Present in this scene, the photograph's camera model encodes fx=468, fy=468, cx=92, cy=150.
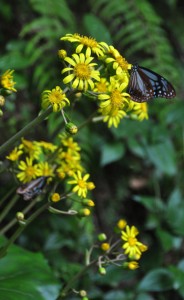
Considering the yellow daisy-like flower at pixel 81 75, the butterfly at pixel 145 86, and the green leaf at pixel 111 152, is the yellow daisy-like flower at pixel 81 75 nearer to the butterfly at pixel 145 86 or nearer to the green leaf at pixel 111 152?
the butterfly at pixel 145 86

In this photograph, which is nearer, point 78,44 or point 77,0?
point 78,44

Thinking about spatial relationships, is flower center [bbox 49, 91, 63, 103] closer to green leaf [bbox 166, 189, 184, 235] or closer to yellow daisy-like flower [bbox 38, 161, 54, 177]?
yellow daisy-like flower [bbox 38, 161, 54, 177]

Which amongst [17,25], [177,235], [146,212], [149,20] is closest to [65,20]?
[17,25]

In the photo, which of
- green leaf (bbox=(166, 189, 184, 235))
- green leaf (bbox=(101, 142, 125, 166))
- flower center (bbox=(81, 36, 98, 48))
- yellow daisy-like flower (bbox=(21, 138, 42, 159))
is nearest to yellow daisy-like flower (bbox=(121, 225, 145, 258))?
yellow daisy-like flower (bbox=(21, 138, 42, 159))

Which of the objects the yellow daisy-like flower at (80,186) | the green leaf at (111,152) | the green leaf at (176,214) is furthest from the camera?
the green leaf at (111,152)

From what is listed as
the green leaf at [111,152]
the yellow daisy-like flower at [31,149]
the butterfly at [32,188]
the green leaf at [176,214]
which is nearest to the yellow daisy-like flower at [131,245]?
the butterfly at [32,188]

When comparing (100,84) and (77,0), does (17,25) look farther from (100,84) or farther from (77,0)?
(100,84)

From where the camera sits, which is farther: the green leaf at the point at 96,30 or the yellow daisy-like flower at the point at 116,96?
the green leaf at the point at 96,30
